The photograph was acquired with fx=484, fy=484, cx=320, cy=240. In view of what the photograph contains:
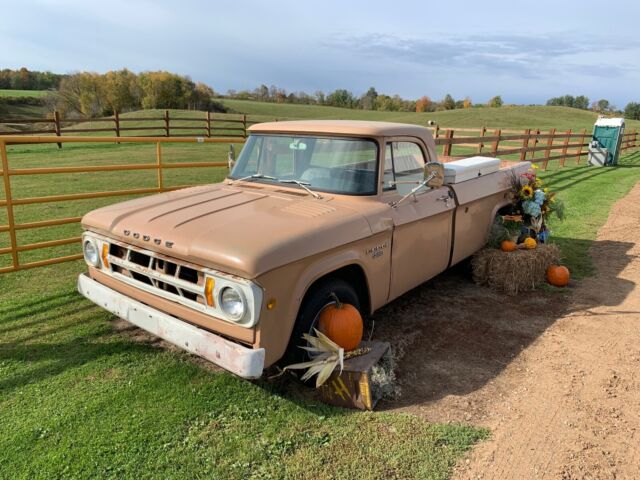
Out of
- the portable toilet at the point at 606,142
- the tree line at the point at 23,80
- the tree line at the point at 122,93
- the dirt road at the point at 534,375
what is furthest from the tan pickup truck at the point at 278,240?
the tree line at the point at 23,80

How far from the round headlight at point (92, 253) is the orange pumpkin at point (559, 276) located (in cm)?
494

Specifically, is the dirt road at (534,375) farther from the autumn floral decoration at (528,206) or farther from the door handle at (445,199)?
the door handle at (445,199)

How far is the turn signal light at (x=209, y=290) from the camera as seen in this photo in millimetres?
2906

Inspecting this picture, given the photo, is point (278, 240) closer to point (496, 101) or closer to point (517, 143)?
point (517, 143)

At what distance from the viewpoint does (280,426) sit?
3059 millimetres

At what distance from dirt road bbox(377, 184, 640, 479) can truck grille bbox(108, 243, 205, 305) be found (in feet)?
5.15

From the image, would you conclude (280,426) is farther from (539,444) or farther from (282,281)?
(539,444)

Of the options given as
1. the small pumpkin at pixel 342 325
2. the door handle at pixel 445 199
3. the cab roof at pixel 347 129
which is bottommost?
the small pumpkin at pixel 342 325

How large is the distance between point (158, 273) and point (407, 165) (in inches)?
92.4

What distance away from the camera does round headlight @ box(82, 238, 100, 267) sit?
3.68 m

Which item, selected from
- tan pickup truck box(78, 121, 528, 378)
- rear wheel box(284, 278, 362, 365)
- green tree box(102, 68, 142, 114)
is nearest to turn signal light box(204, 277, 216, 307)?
tan pickup truck box(78, 121, 528, 378)

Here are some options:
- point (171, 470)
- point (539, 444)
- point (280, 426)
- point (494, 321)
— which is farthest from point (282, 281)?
point (494, 321)

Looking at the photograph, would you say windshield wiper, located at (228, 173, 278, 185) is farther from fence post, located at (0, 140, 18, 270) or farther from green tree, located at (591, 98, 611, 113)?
green tree, located at (591, 98, 611, 113)

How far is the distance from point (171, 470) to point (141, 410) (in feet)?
2.05
